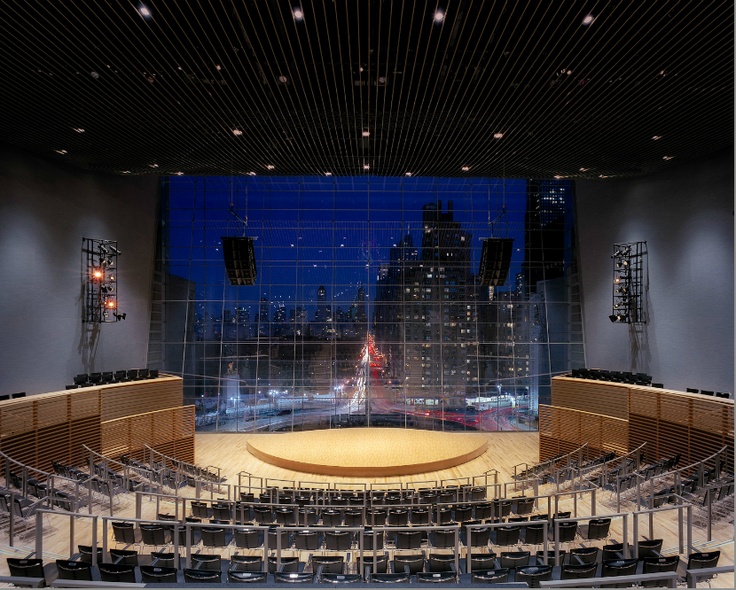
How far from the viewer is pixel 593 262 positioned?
1695 centimetres

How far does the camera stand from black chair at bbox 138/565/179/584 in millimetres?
5129

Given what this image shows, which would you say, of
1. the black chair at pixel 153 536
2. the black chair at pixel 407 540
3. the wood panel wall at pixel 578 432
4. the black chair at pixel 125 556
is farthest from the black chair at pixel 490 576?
the wood panel wall at pixel 578 432

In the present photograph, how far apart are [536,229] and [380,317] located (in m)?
6.64

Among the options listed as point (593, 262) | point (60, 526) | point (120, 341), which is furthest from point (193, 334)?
point (593, 262)

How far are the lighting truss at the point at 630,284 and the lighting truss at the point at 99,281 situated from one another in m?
15.3

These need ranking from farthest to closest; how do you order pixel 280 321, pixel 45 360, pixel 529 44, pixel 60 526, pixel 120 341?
pixel 280 321
pixel 120 341
pixel 45 360
pixel 60 526
pixel 529 44

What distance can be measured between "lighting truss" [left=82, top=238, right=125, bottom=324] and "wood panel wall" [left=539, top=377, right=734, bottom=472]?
13.4 metres

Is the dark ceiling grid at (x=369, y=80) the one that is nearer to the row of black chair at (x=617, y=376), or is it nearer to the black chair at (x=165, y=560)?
the row of black chair at (x=617, y=376)

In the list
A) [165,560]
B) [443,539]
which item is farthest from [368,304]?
[165,560]

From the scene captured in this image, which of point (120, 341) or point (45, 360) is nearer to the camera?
point (45, 360)

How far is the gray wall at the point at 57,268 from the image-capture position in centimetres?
1188

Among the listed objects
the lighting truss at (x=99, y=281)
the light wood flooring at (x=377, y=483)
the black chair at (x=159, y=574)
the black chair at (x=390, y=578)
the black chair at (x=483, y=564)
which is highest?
the lighting truss at (x=99, y=281)

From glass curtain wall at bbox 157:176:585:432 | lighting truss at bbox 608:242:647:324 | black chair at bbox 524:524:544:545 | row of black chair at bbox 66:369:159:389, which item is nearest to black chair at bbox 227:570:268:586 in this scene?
black chair at bbox 524:524:544:545

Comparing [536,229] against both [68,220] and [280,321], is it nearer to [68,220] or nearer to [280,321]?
[280,321]
